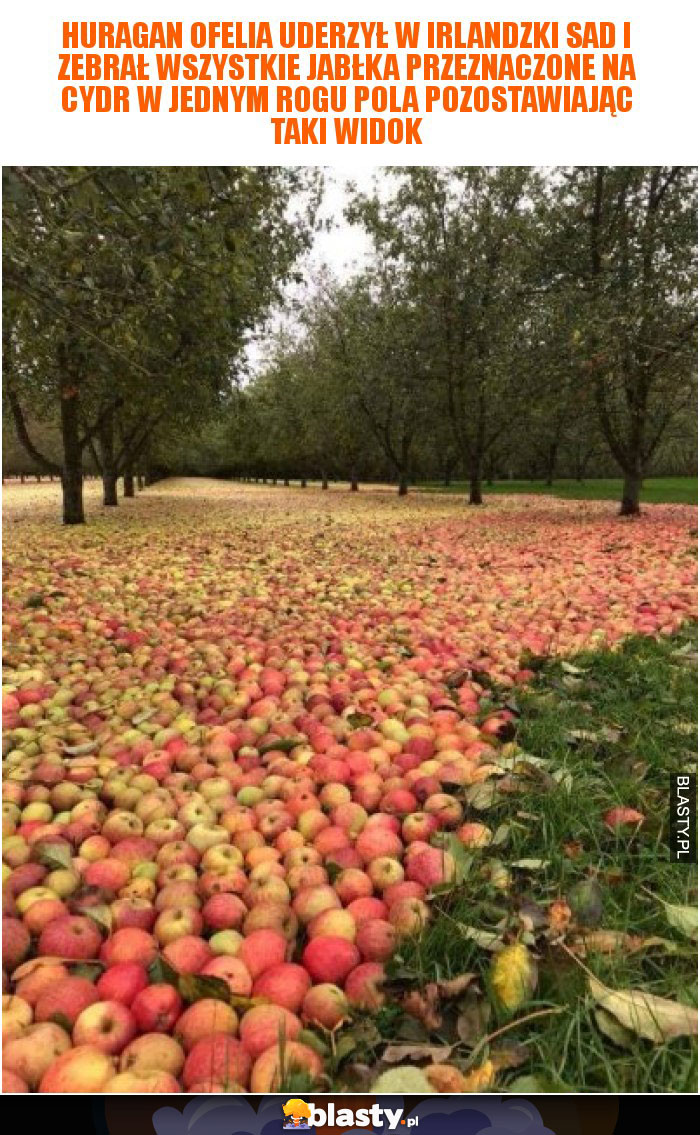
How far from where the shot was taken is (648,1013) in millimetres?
1374

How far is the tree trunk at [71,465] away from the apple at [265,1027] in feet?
28.3

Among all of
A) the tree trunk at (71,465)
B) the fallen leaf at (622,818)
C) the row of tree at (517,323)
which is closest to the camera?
the fallen leaf at (622,818)

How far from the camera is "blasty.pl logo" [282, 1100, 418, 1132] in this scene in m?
1.27

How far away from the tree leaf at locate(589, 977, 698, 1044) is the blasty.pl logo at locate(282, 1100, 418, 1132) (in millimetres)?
448

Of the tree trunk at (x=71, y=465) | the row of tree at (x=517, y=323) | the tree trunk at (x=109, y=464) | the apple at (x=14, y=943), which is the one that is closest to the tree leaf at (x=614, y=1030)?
the apple at (x=14, y=943)

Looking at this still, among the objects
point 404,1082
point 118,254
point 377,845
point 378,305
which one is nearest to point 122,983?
point 404,1082

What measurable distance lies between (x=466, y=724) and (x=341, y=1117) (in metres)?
1.51

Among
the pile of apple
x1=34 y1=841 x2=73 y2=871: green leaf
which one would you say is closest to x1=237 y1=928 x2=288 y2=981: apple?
the pile of apple

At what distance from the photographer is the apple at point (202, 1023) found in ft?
4.36

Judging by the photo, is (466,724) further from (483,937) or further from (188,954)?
(188,954)

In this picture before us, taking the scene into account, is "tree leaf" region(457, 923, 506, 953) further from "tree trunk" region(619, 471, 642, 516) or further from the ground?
"tree trunk" region(619, 471, 642, 516)

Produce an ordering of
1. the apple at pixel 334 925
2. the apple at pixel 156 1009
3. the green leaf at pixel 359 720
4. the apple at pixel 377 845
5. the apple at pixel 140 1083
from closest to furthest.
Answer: the apple at pixel 140 1083 < the apple at pixel 156 1009 < the apple at pixel 334 925 < the apple at pixel 377 845 < the green leaf at pixel 359 720

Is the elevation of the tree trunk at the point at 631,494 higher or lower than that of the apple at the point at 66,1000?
higher

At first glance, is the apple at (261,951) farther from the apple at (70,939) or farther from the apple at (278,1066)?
the apple at (70,939)
